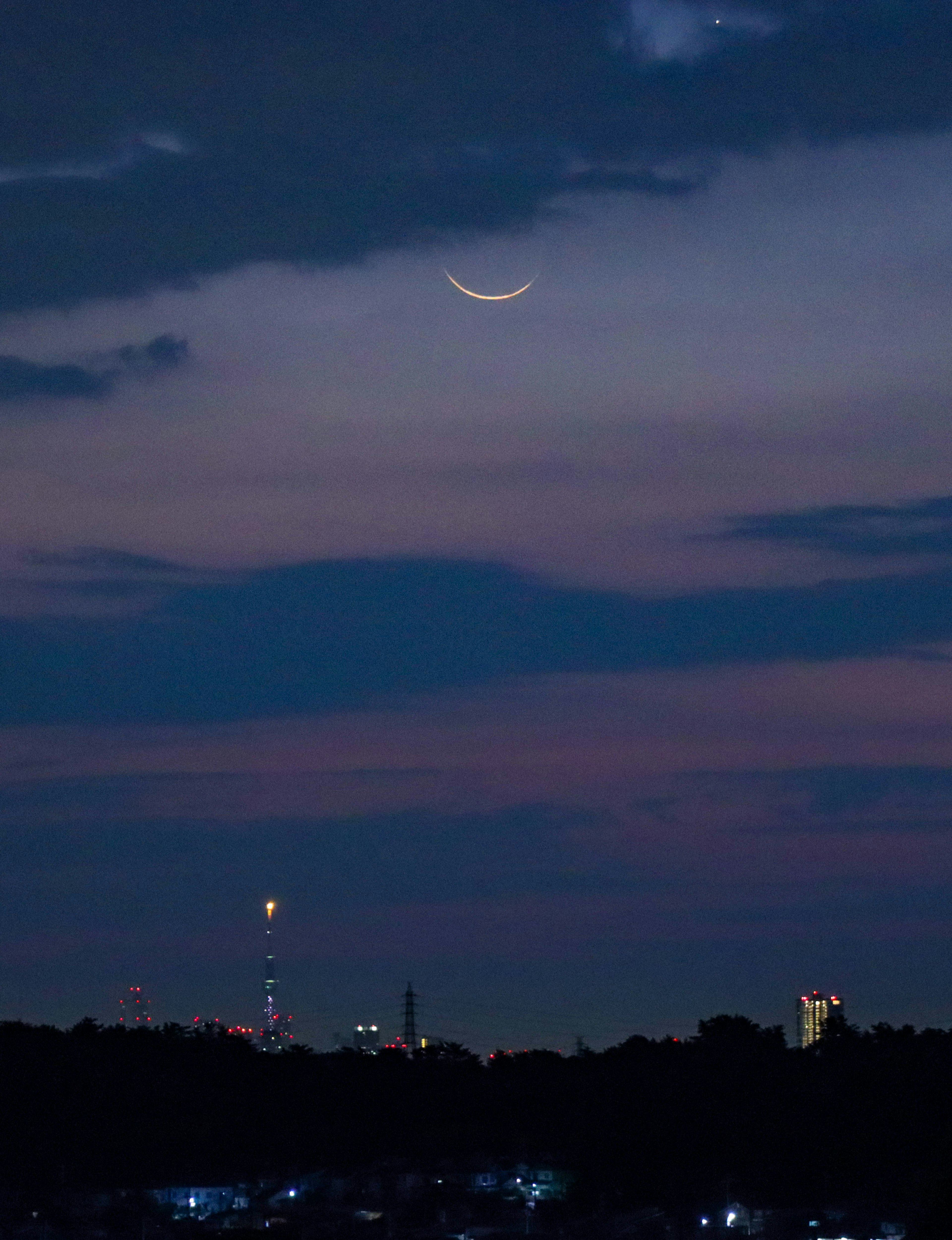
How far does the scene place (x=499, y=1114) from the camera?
545ft

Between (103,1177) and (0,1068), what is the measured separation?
111ft

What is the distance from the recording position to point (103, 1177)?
143000mm

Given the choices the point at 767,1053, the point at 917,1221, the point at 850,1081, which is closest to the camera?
the point at 917,1221

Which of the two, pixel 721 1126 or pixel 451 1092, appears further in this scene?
pixel 451 1092

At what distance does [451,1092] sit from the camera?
174m

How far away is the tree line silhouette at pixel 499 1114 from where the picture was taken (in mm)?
138000

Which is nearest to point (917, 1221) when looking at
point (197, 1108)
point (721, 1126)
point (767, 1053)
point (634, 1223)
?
point (634, 1223)

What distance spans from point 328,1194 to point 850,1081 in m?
43.6

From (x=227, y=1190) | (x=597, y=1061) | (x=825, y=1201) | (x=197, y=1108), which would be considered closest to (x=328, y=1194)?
(x=227, y=1190)

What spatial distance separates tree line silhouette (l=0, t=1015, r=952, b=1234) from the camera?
453 ft

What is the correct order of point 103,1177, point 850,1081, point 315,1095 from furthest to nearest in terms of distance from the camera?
1. point 315,1095
2. point 850,1081
3. point 103,1177

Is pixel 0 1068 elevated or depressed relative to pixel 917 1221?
elevated

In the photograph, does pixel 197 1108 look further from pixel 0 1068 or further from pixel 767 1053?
pixel 767 1053

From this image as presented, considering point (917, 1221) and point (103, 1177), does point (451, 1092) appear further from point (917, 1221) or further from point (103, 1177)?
point (917, 1221)
